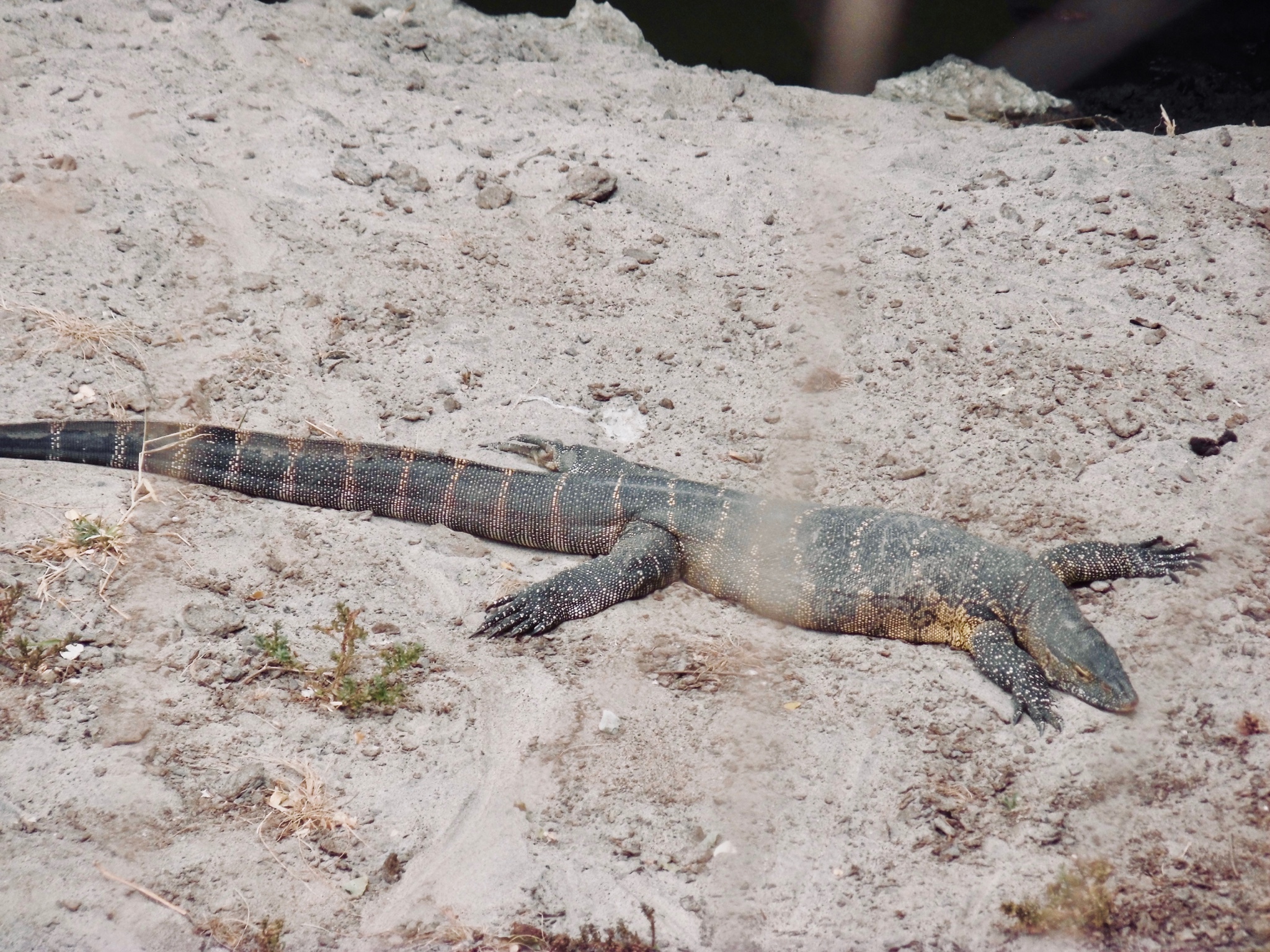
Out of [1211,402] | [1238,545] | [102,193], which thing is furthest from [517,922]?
[102,193]

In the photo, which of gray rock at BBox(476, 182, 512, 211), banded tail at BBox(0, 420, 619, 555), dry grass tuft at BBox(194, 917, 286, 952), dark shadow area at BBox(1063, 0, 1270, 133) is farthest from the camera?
dark shadow area at BBox(1063, 0, 1270, 133)

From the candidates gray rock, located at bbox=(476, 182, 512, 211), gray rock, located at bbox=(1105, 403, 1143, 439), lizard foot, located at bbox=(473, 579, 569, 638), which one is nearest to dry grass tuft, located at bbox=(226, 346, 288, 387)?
gray rock, located at bbox=(476, 182, 512, 211)

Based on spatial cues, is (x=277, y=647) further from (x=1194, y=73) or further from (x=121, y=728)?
(x=1194, y=73)

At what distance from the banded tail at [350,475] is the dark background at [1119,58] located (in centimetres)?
566

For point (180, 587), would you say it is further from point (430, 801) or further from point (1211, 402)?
point (1211, 402)

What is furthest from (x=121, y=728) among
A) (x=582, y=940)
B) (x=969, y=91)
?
(x=969, y=91)

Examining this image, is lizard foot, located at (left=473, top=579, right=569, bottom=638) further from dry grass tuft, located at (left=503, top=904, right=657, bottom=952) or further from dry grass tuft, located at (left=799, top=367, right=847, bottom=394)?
dry grass tuft, located at (left=799, top=367, right=847, bottom=394)

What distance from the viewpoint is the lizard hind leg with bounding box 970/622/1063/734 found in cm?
438

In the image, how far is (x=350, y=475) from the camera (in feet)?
17.9

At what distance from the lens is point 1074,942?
11.2ft

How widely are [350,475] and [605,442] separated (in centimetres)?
164

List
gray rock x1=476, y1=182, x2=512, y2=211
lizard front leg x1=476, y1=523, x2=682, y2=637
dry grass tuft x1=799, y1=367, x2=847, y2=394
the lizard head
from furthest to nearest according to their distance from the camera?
gray rock x1=476, y1=182, x2=512, y2=211 → dry grass tuft x1=799, y1=367, x2=847, y2=394 → lizard front leg x1=476, y1=523, x2=682, y2=637 → the lizard head

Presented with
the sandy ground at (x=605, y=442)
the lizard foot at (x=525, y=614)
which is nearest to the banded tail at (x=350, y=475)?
the sandy ground at (x=605, y=442)

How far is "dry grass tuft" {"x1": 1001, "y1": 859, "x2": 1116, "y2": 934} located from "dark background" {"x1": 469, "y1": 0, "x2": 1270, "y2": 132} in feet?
24.4
